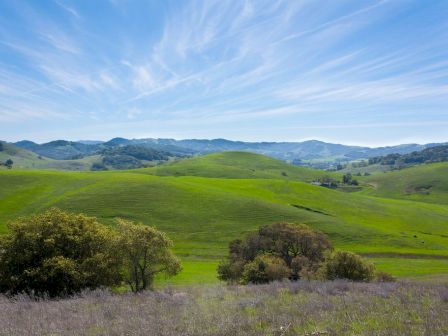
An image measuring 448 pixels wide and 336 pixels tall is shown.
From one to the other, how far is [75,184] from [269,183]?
75.2m

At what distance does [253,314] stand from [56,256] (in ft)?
66.5

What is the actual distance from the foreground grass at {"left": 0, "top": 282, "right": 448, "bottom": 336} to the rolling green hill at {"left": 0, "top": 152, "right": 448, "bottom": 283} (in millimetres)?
34023

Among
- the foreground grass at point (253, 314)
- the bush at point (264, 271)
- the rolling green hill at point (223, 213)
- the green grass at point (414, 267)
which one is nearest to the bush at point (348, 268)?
the bush at point (264, 271)

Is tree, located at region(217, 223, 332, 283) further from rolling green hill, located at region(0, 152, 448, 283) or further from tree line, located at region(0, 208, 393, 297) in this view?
rolling green hill, located at region(0, 152, 448, 283)

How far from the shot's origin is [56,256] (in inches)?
1116

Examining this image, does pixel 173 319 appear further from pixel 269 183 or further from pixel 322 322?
pixel 269 183

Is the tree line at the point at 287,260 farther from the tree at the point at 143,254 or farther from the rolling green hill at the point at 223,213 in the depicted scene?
the rolling green hill at the point at 223,213

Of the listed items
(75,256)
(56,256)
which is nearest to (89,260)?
(75,256)

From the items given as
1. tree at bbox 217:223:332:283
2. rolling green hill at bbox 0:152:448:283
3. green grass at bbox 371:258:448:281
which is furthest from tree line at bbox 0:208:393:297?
green grass at bbox 371:258:448:281

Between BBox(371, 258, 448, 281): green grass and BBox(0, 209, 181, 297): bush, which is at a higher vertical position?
BBox(0, 209, 181, 297): bush

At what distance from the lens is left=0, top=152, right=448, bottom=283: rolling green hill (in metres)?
73.8

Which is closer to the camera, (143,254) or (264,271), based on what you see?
(143,254)

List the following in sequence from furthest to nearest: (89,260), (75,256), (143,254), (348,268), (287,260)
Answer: (287,260), (348,268), (143,254), (75,256), (89,260)

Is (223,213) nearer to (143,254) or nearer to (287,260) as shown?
(287,260)
